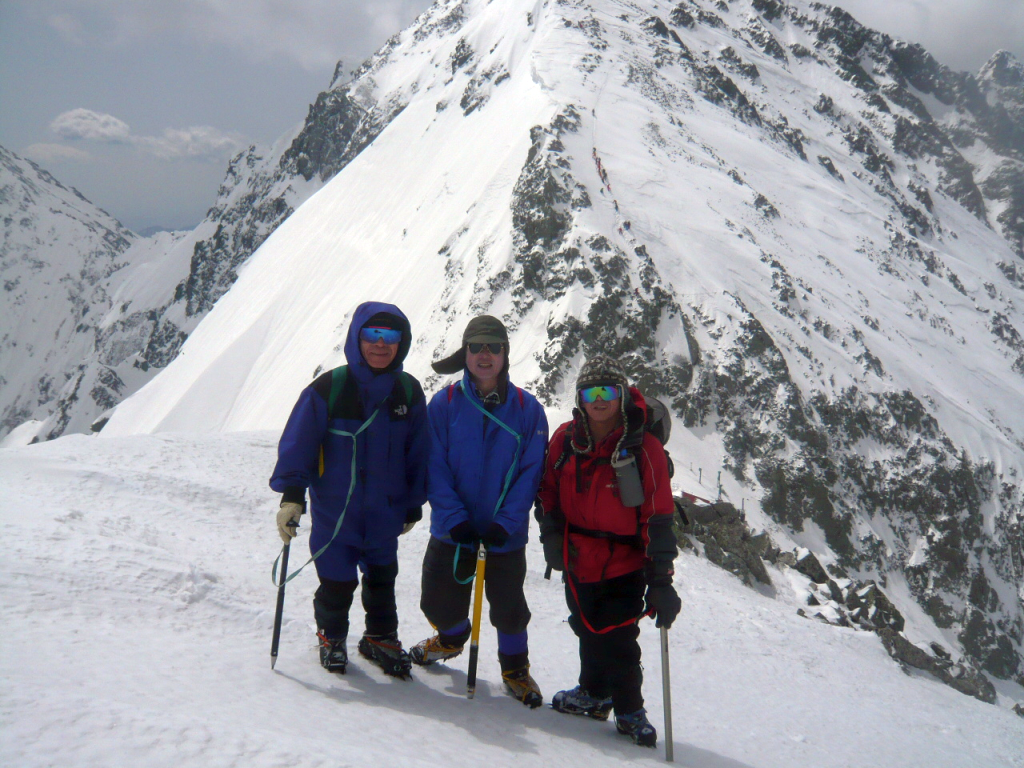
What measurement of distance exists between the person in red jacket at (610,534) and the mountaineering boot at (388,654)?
1.05 meters

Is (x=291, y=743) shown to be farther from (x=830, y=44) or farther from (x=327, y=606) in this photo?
(x=830, y=44)

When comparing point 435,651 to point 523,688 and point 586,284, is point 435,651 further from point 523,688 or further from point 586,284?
point 586,284

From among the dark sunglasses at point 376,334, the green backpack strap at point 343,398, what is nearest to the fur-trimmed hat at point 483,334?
the dark sunglasses at point 376,334

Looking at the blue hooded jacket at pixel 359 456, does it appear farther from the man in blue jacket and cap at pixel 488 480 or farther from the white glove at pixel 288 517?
the man in blue jacket and cap at pixel 488 480

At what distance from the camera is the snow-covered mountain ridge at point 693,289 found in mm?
28156

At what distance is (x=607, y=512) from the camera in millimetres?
3801

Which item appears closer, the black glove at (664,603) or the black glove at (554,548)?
the black glove at (664,603)

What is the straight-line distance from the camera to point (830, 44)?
316 feet

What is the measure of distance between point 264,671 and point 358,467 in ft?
4.30

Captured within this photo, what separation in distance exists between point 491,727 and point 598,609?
0.96m

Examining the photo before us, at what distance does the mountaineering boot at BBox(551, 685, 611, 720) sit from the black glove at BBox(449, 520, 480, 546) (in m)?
1.32

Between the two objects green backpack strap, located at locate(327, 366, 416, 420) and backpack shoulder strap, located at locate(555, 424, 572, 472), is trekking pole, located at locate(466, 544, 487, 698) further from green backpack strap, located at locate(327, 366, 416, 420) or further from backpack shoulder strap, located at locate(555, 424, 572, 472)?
green backpack strap, located at locate(327, 366, 416, 420)

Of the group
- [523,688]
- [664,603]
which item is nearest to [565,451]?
[664,603]

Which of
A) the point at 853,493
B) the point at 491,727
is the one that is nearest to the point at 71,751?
the point at 491,727
